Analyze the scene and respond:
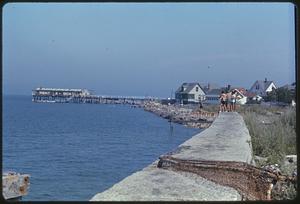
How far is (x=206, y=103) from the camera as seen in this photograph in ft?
174

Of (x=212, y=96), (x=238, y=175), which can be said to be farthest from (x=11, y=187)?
(x=212, y=96)

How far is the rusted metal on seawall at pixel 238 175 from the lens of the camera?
3904 millimetres

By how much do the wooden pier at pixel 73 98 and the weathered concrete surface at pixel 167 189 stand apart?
3104 inches

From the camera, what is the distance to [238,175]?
4.21 meters

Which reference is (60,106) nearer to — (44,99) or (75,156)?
(44,99)

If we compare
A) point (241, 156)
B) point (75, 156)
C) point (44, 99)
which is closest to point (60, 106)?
point (44, 99)

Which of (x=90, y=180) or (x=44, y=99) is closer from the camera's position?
(x=90, y=180)

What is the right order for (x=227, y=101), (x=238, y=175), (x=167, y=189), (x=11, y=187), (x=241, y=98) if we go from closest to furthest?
(x=167, y=189) < (x=238, y=175) < (x=11, y=187) < (x=227, y=101) < (x=241, y=98)

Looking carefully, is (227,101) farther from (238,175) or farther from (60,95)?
(60,95)

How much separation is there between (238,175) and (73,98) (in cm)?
9764

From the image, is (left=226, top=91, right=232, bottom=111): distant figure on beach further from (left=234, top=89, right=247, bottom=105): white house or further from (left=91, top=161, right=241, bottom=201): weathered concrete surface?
(left=91, top=161, right=241, bottom=201): weathered concrete surface

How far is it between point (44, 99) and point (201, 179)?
9772 centimetres

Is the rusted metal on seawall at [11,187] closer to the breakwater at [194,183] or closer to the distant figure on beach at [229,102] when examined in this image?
the breakwater at [194,183]

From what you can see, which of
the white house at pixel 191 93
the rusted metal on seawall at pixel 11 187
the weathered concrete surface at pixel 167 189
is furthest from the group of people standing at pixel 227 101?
the white house at pixel 191 93
